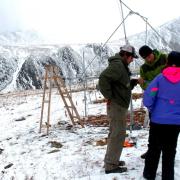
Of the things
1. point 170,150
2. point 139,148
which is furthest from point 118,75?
point 139,148

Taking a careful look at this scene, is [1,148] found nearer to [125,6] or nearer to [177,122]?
[125,6]

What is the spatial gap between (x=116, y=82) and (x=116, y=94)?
0.22m

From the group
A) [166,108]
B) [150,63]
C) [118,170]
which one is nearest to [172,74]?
[166,108]

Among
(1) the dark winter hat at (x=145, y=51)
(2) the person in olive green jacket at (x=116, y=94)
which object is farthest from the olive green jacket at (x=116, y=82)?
(1) the dark winter hat at (x=145, y=51)

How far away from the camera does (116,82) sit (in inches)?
264

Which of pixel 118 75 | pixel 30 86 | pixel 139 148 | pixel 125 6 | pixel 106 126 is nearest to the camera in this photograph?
pixel 118 75

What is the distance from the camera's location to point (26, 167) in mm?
8875

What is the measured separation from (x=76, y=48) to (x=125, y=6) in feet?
498

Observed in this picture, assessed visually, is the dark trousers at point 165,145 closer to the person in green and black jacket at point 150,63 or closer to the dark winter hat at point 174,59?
the dark winter hat at point 174,59

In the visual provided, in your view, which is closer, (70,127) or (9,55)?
(70,127)

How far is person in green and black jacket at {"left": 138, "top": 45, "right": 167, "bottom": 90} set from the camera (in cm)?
711

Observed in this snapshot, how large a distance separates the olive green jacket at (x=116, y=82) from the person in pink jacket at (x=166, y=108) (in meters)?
0.80

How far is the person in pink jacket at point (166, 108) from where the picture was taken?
5781 millimetres

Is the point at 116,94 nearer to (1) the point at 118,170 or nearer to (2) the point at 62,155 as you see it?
(1) the point at 118,170
